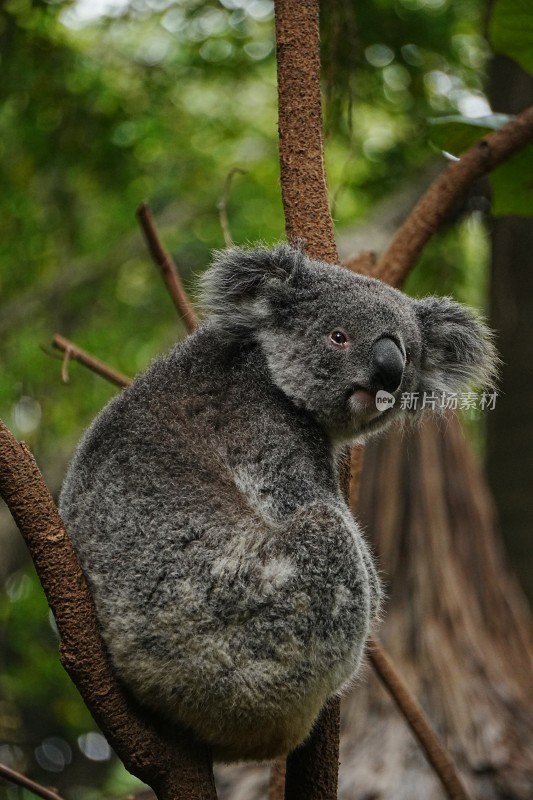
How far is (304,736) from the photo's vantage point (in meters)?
2.70

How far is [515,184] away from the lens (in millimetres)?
3969

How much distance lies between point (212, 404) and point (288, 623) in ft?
2.44

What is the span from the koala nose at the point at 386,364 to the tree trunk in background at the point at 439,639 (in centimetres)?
181

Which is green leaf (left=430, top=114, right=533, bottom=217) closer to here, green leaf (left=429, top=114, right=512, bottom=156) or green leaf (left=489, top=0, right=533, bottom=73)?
green leaf (left=429, top=114, right=512, bottom=156)

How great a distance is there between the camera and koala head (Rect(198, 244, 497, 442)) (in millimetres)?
2969

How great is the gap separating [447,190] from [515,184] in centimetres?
45

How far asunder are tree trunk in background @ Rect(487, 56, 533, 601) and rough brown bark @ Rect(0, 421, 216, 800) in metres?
4.80

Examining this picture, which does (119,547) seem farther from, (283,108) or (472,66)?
(472,66)

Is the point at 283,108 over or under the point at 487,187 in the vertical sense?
over

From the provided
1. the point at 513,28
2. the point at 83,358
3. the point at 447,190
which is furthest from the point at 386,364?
the point at 513,28

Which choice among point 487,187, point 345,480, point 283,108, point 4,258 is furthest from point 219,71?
point 345,480

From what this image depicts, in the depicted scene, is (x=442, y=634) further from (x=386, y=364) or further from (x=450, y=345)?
(x=386, y=364)

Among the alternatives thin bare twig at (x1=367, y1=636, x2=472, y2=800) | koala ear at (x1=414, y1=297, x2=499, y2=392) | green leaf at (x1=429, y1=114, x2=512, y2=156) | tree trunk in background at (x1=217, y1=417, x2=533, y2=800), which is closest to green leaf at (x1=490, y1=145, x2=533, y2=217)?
green leaf at (x1=429, y1=114, x2=512, y2=156)

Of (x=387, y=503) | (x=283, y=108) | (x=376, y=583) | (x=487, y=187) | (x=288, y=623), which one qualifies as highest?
(x=283, y=108)
